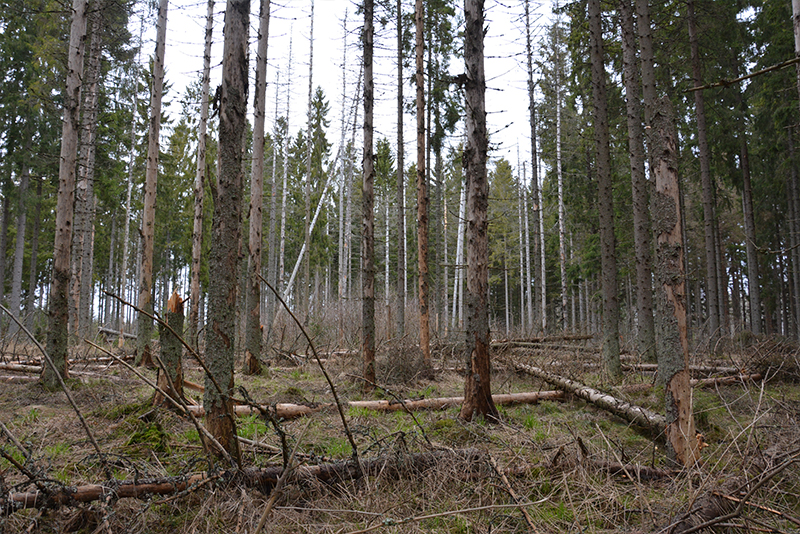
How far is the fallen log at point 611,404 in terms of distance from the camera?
16.5ft

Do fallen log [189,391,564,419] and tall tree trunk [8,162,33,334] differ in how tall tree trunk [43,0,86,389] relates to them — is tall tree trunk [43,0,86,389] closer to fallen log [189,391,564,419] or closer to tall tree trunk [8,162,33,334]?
fallen log [189,391,564,419]

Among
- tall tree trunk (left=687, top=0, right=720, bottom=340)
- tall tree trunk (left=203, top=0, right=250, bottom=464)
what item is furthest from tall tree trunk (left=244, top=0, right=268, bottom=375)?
tall tree trunk (left=687, top=0, right=720, bottom=340)

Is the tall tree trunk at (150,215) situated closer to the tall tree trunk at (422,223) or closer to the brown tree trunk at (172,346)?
the brown tree trunk at (172,346)

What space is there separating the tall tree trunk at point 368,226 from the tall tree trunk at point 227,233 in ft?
12.5

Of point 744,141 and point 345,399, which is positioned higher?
point 744,141

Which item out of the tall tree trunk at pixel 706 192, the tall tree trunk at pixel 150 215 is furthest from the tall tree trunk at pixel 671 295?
the tall tree trunk at pixel 706 192

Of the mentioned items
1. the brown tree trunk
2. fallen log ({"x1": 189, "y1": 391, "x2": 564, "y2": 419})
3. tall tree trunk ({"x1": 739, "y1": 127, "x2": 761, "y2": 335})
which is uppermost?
tall tree trunk ({"x1": 739, "y1": 127, "x2": 761, "y2": 335})

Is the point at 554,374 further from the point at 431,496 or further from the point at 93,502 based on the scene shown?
the point at 93,502

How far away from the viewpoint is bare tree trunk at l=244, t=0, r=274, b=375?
959cm

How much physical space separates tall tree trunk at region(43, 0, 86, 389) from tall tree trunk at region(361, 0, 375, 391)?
4.38 meters

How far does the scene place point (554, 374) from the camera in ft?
26.5

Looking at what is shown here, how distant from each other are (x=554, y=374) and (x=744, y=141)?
46.0 feet

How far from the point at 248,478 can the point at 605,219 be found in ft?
26.7

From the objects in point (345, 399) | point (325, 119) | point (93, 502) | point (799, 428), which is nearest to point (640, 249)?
point (799, 428)
